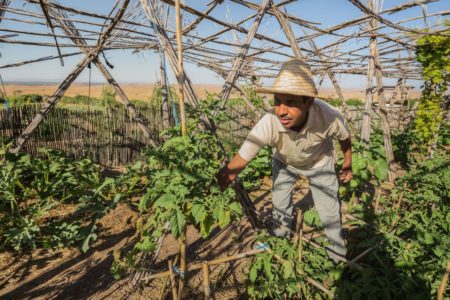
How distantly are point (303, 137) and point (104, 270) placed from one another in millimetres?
2479

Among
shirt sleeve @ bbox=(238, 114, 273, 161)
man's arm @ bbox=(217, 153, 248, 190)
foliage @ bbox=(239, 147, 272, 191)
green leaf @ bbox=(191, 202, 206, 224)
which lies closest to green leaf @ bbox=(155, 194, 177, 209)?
green leaf @ bbox=(191, 202, 206, 224)

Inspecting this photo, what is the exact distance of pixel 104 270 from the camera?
3.10m

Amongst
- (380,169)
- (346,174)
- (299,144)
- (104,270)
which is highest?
(299,144)

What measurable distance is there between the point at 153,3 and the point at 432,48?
6.12 metres

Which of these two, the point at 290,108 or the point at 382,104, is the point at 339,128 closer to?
the point at 290,108

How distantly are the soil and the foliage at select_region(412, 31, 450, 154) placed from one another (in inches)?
208

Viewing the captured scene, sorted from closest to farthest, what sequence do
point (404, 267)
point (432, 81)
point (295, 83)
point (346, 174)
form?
point (295, 83) < point (404, 267) < point (346, 174) < point (432, 81)

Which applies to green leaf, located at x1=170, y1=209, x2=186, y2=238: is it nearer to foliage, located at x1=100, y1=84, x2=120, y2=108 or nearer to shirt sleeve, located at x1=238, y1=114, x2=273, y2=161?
shirt sleeve, located at x1=238, y1=114, x2=273, y2=161

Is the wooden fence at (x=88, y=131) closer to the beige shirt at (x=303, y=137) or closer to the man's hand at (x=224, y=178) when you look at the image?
the beige shirt at (x=303, y=137)

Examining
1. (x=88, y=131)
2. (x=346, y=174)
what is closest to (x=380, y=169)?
(x=346, y=174)

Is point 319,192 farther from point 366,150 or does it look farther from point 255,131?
point 366,150

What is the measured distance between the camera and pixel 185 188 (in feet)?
5.49

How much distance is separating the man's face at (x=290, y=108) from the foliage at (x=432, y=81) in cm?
533

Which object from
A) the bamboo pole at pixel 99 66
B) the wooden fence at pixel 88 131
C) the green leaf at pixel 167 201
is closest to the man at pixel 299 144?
the green leaf at pixel 167 201
